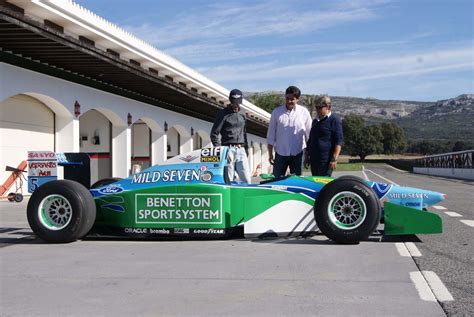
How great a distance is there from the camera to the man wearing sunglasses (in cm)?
791

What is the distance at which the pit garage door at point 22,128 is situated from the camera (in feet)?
57.2

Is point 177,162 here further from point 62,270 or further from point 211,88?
point 211,88

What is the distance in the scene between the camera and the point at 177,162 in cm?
721

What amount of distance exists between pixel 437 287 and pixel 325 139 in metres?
3.72

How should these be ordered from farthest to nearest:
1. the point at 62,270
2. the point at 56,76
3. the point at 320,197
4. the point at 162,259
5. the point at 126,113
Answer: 1. the point at 126,113
2. the point at 56,76
3. the point at 320,197
4. the point at 162,259
5. the point at 62,270

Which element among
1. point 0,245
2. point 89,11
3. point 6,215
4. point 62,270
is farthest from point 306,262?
point 89,11

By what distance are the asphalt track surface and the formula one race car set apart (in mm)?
169

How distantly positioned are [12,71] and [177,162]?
32.5ft

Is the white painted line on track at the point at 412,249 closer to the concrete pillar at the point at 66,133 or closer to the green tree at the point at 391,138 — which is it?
the concrete pillar at the point at 66,133

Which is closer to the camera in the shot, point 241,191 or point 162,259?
point 162,259

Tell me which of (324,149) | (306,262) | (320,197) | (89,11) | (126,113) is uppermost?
(89,11)

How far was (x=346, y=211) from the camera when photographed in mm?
6426

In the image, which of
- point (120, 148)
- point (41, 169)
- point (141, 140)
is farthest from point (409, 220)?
point (141, 140)

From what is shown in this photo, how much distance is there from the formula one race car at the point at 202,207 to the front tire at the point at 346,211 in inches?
2.1
